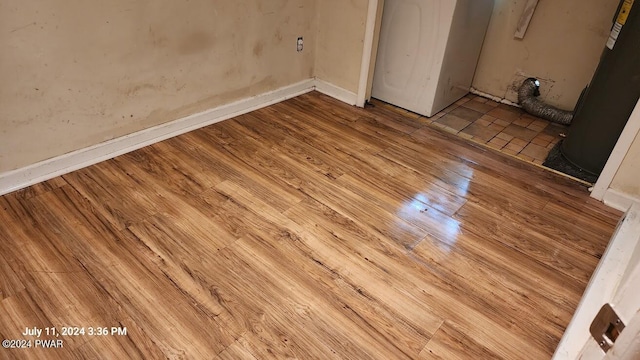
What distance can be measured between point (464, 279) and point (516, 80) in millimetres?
2044

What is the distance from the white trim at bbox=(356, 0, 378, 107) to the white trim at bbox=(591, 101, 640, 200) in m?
1.49

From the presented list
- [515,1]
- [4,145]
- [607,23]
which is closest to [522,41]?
[515,1]

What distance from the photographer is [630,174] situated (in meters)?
2.00

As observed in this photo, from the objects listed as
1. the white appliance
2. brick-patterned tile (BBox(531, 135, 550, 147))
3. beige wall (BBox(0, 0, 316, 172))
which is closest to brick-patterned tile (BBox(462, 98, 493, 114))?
the white appliance

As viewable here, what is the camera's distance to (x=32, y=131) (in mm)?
1799

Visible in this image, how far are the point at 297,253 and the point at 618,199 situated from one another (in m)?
1.67

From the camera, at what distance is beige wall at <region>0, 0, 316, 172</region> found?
1.68 m

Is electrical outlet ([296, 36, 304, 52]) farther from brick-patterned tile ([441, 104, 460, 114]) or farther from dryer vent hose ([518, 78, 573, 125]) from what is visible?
dryer vent hose ([518, 78, 573, 125])

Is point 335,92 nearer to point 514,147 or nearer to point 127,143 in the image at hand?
point 514,147

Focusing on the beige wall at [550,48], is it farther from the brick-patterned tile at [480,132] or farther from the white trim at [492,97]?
the brick-patterned tile at [480,132]

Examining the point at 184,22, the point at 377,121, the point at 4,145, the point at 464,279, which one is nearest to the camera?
the point at 464,279

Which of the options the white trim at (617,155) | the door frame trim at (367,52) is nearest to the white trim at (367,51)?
the door frame trim at (367,52)

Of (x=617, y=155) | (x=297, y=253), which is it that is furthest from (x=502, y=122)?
(x=297, y=253)

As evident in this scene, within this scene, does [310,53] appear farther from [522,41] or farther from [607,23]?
[607,23]
